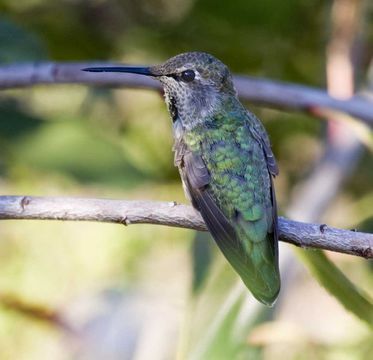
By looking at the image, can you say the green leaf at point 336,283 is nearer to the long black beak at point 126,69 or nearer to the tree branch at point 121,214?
the tree branch at point 121,214

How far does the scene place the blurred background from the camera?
2.38 metres

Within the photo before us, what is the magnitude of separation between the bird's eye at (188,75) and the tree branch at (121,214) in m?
0.61

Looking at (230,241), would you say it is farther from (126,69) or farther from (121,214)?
(126,69)

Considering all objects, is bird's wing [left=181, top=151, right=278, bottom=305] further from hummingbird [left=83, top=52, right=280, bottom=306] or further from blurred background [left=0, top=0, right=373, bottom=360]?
blurred background [left=0, top=0, right=373, bottom=360]

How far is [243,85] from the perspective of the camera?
2412mm

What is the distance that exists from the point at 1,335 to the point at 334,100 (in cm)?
109

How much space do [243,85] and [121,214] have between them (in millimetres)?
873

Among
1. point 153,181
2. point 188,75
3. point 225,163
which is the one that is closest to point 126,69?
point 188,75

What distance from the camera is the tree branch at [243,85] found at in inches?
88.7

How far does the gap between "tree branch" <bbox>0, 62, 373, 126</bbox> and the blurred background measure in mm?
99

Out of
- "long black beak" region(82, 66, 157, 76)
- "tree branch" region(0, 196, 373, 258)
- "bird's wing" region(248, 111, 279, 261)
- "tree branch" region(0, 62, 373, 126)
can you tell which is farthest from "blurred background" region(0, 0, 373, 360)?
"tree branch" region(0, 196, 373, 258)

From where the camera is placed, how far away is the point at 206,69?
225 centimetres

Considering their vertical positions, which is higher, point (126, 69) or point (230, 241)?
point (126, 69)

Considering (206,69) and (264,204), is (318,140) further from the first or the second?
(264,204)
